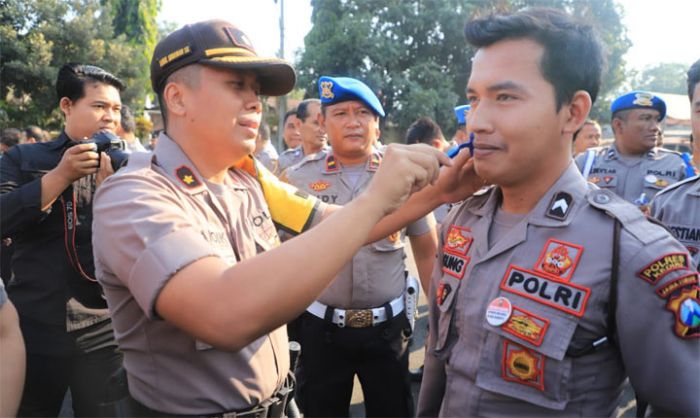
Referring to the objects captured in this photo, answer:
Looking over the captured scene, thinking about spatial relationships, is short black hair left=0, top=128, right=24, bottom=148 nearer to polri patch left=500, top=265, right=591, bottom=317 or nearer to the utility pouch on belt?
the utility pouch on belt

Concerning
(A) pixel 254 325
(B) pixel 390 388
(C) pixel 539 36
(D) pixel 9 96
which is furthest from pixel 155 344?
(D) pixel 9 96

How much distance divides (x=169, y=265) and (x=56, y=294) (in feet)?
6.34

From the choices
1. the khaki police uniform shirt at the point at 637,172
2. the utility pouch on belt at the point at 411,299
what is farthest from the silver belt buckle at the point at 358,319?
the khaki police uniform shirt at the point at 637,172

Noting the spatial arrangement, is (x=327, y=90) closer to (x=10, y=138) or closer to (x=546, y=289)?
(x=546, y=289)

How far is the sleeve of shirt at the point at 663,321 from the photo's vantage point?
1.38 metres

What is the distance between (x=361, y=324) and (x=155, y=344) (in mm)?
1669

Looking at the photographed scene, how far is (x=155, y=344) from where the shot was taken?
5.04ft

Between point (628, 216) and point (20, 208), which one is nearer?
point (628, 216)

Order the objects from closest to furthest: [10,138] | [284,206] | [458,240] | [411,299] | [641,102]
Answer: [458,240]
[284,206]
[411,299]
[641,102]
[10,138]

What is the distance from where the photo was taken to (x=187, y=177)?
1.67 meters

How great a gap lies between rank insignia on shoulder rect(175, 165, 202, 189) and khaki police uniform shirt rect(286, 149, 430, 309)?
1.56m

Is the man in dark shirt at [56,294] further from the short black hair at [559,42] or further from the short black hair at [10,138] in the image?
the short black hair at [10,138]

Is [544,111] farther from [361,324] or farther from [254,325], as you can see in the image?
[361,324]

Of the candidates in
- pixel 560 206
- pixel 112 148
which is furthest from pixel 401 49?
pixel 560 206
